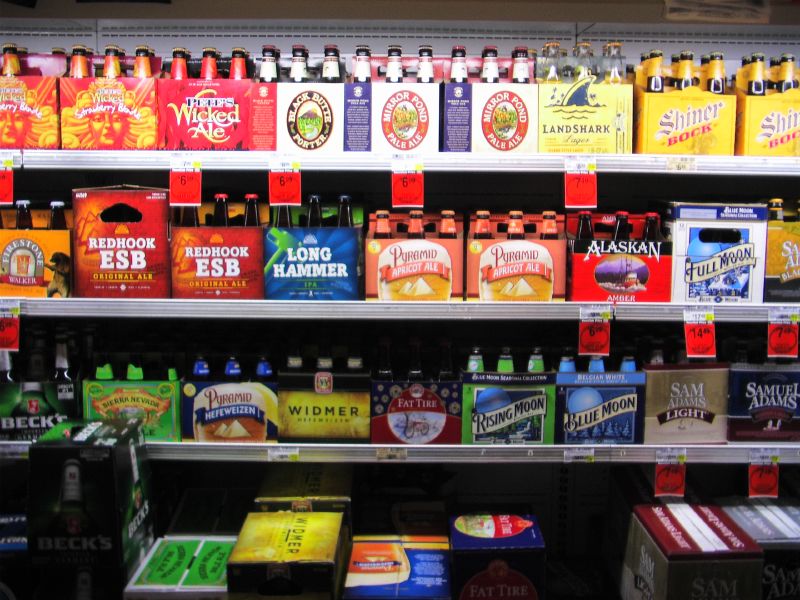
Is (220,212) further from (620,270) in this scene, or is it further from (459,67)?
(620,270)

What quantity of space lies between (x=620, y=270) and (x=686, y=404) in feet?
1.63

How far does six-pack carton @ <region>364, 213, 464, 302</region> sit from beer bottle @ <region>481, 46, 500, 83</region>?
1.71 feet

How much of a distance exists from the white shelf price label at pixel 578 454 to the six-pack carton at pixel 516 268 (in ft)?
1.62

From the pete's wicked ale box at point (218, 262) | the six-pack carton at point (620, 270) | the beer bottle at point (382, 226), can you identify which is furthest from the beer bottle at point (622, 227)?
the pete's wicked ale box at point (218, 262)

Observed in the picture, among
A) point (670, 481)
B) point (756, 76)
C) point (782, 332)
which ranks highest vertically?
point (756, 76)

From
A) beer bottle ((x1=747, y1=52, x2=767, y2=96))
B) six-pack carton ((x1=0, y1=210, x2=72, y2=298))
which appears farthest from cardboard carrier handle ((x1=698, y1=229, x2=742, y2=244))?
six-pack carton ((x1=0, y1=210, x2=72, y2=298))

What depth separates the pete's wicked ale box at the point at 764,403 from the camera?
7.76 ft

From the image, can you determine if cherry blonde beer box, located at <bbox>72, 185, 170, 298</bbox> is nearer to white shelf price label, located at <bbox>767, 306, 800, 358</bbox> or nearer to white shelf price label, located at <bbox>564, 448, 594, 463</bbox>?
white shelf price label, located at <bbox>564, 448, 594, 463</bbox>

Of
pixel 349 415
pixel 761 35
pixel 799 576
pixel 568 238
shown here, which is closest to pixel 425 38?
pixel 568 238

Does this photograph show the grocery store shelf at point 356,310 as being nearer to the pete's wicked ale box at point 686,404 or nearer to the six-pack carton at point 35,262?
the six-pack carton at point 35,262

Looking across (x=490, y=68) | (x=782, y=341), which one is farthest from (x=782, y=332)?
(x=490, y=68)

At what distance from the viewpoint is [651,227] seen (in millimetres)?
2371

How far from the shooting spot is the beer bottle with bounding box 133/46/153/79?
7.75 feet

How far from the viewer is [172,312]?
2.33m
